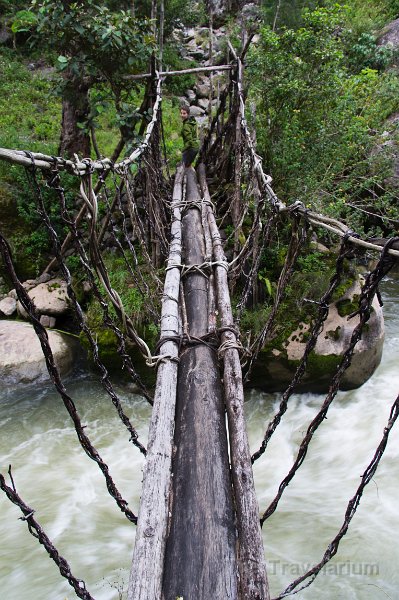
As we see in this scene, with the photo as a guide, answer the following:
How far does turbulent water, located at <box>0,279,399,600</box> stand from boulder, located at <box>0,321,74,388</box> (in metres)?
0.13

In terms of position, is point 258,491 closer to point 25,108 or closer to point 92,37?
point 92,37

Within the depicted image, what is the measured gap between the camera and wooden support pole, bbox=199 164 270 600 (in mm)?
826

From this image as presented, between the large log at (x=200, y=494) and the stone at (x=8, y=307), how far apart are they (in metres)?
3.12

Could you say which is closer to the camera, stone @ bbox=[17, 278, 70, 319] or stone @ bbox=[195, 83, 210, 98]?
stone @ bbox=[17, 278, 70, 319]

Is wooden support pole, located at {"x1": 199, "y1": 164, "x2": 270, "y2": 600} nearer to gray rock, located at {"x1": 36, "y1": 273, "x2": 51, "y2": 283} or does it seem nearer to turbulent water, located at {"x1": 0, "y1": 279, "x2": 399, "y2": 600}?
turbulent water, located at {"x1": 0, "y1": 279, "x2": 399, "y2": 600}

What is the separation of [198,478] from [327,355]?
7.68 feet

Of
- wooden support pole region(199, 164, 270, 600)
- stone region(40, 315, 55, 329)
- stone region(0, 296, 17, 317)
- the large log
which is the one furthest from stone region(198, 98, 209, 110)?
the large log

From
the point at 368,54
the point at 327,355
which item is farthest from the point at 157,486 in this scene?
the point at 368,54

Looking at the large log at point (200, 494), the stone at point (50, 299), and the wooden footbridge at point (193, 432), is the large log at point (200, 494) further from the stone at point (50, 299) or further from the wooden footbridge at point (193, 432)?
the stone at point (50, 299)

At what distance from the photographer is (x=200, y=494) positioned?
3.36ft

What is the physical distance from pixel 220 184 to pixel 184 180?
459mm

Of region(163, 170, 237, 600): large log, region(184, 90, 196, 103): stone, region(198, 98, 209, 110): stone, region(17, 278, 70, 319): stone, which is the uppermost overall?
region(184, 90, 196, 103): stone

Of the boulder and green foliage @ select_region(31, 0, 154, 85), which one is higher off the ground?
green foliage @ select_region(31, 0, 154, 85)

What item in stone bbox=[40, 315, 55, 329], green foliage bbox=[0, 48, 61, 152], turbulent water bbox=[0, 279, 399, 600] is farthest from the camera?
green foliage bbox=[0, 48, 61, 152]
